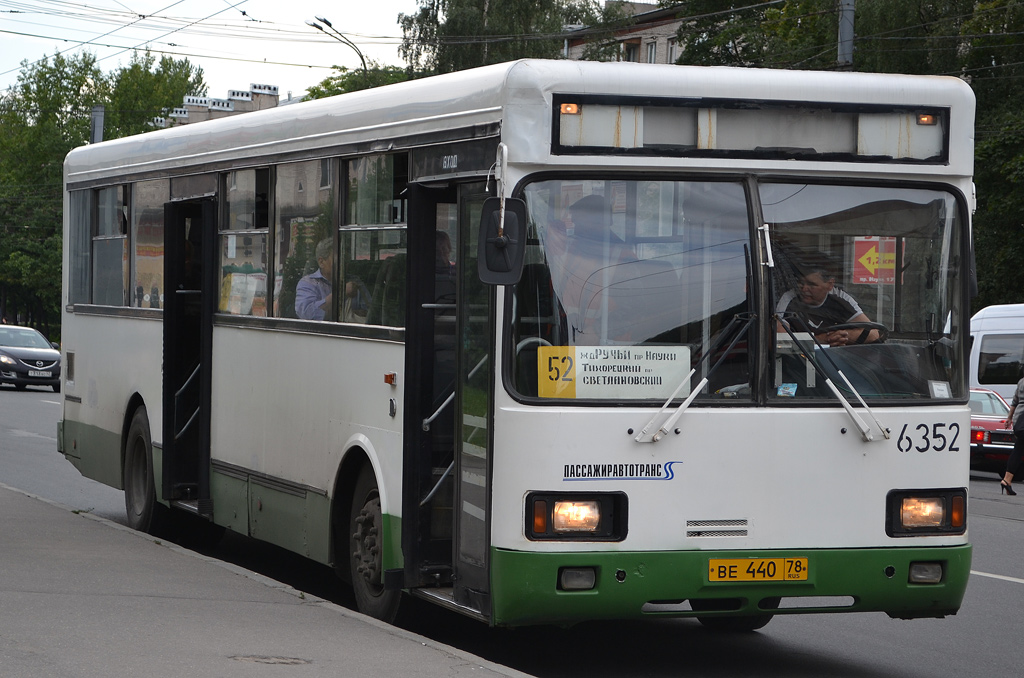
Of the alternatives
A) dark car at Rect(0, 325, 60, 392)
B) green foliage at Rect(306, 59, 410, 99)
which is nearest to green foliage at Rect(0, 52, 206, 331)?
green foliage at Rect(306, 59, 410, 99)

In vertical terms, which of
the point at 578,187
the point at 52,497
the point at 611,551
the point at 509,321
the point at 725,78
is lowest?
the point at 52,497

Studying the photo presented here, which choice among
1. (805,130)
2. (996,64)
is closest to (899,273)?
(805,130)

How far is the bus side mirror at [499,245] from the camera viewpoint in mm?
6793

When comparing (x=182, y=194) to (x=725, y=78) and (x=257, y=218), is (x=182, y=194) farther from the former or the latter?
(x=725, y=78)

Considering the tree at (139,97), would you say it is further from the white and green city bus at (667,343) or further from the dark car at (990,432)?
the white and green city bus at (667,343)

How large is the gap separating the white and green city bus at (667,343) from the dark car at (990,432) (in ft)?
52.8

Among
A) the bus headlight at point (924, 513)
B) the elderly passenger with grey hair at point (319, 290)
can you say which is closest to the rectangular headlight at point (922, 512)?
the bus headlight at point (924, 513)

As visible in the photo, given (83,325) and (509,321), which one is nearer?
(509,321)

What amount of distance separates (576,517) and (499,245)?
1.25 metres

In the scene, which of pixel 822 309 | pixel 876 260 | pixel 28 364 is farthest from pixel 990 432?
pixel 28 364

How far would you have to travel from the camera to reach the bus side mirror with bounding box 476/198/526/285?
6.79 m

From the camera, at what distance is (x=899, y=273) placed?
24.4 feet

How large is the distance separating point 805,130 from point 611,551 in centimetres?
217

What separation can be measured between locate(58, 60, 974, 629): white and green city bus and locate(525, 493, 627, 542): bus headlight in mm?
11
